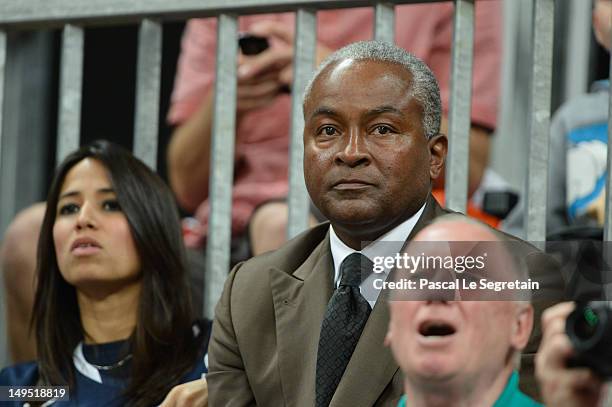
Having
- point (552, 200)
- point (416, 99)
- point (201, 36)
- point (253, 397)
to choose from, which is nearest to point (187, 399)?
point (253, 397)

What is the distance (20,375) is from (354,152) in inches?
47.4

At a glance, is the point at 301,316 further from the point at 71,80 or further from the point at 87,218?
the point at 71,80

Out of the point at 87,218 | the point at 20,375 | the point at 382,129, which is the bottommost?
the point at 20,375

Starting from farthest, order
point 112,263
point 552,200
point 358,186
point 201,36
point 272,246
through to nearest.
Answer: point 201,36
point 552,200
point 272,246
point 112,263
point 358,186

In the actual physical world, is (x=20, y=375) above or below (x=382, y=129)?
below

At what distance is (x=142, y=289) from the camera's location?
2.88m

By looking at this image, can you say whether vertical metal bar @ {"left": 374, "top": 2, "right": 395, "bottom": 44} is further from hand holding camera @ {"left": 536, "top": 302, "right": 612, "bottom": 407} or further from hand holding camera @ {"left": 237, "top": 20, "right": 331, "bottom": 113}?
hand holding camera @ {"left": 536, "top": 302, "right": 612, "bottom": 407}

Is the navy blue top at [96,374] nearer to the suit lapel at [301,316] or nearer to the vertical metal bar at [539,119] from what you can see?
the suit lapel at [301,316]

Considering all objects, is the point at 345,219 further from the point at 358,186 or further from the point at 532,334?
Result: the point at 532,334

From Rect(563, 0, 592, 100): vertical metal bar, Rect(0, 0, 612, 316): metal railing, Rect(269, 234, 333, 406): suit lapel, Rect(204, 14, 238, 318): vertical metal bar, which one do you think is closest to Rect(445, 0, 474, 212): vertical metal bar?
Rect(0, 0, 612, 316): metal railing

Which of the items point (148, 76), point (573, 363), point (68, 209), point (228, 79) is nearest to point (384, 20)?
point (228, 79)

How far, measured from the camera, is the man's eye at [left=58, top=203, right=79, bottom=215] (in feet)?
9.62

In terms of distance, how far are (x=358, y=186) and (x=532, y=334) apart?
1.96 feet

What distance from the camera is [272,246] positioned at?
3193 millimetres
